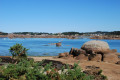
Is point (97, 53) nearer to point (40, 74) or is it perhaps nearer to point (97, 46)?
point (97, 46)

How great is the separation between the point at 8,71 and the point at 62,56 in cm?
1688

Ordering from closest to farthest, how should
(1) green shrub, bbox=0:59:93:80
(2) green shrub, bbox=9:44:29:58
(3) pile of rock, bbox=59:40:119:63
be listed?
1. (1) green shrub, bbox=0:59:93:80
2. (2) green shrub, bbox=9:44:29:58
3. (3) pile of rock, bbox=59:40:119:63

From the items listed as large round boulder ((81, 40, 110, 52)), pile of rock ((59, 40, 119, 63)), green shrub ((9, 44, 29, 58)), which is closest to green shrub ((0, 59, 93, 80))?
green shrub ((9, 44, 29, 58))

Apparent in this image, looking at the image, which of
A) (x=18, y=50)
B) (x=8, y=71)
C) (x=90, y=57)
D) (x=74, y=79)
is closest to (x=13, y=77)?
(x=8, y=71)

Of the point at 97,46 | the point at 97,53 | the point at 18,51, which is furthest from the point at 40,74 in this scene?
the point at 97,53

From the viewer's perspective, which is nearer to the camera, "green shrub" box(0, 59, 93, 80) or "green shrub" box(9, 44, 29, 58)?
"green shrub" box(0, 59, 93, 80)

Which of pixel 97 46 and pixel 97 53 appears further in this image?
pixel 97 53

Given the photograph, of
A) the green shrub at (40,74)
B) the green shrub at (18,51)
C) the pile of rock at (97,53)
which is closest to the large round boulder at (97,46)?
the pile of rock at (97,53)

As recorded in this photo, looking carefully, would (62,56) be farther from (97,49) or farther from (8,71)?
(8,71)

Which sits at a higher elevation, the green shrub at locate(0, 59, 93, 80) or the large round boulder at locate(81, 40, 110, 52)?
the green shrub at locate(0, 59, 93, 80)

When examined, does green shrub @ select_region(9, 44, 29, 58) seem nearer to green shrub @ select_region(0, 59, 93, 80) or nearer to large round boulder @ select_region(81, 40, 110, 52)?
green shrub @ select_region(0, 59, 93, 80)

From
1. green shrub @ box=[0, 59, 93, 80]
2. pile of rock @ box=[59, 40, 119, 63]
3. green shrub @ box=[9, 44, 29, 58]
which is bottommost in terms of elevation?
pile of rock @ box=[59, 40, 119, 63]

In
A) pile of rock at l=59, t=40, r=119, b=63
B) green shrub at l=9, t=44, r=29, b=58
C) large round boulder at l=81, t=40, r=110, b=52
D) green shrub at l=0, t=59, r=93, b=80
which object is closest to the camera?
green shrub at l=0, t=59, r=93, b=80

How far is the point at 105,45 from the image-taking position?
2047cm
